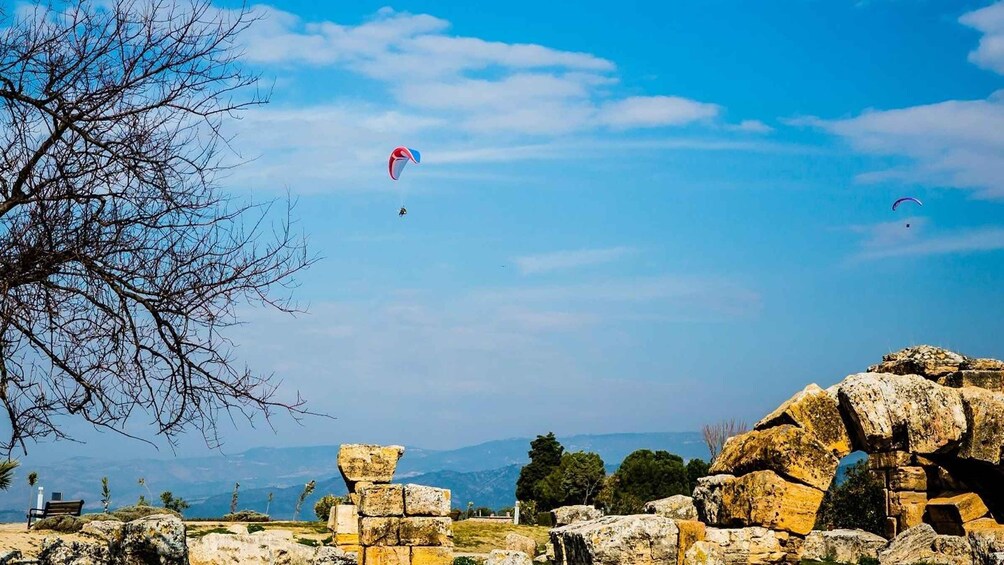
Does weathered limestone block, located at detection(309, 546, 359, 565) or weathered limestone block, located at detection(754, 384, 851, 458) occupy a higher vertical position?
A: weathered limestone block, located at detection(754, 384, 851, 458)

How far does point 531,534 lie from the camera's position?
128 feet

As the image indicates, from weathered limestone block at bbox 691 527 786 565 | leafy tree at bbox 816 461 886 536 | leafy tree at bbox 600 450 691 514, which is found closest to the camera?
weathered limestone block at bbox 691 527 786 565

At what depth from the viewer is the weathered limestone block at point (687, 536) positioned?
848cm

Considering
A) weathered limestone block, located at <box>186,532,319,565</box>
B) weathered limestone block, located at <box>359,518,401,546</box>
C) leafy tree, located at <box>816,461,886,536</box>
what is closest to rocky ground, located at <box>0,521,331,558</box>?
weathered limestone block, located at <box>359,518,401,546</box>

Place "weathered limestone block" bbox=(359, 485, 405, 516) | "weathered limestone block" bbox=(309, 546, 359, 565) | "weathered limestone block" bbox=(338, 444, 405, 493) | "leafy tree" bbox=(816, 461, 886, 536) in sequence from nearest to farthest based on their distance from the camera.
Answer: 1. "weathered limestone block" bbox=(309, 546, 359, 565)
2. "weathered limestone block" bbox=(359, 485, 405, 516)
3. "weathered limestone block" bbox=(338, 444, 405, 493)
4. "leafy tree" bbox=(816, 461, 886, 536)

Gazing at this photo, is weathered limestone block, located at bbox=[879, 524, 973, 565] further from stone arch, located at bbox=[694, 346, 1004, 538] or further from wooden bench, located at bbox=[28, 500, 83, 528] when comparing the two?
wooden bench, located at bbox=[28, 500, 83, 528]

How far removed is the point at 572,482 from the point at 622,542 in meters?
59.3

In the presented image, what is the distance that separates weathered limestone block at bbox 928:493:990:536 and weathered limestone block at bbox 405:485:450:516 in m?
11.1

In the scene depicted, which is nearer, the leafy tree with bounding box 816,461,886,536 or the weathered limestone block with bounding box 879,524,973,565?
the weathered limestone block with bounding box 879,524,973,565

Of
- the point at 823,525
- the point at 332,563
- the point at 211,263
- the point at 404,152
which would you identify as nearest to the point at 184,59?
the point at 211,263

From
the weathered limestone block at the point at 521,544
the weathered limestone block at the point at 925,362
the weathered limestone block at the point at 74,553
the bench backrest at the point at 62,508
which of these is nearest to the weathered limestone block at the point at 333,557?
the weathered limestone block at the point at 74,553

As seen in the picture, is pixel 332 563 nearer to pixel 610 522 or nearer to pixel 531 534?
pixel 610 522

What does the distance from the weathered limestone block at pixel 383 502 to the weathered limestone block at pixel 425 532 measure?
0.32 meters

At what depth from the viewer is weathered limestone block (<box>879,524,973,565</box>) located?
790 inches
